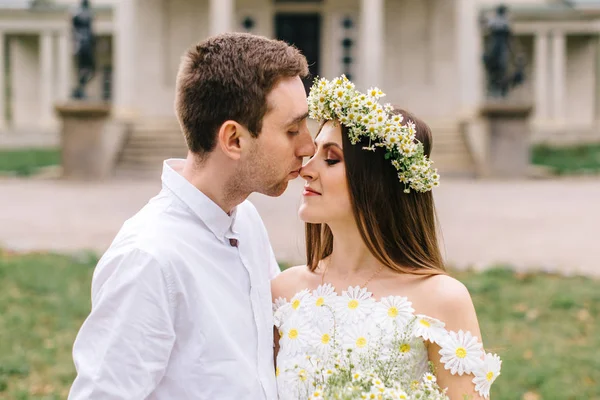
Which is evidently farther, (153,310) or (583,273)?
(583,273)

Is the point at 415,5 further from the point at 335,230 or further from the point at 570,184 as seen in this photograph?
the point at 335,230

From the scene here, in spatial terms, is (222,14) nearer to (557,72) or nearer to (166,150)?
(166,150)

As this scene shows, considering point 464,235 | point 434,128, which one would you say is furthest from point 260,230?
point 434,128

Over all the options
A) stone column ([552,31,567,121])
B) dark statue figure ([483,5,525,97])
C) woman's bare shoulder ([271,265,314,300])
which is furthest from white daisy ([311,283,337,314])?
stone column ([552,31,567,121])

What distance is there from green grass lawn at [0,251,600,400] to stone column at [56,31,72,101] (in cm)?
2575

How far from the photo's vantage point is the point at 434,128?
848 inches

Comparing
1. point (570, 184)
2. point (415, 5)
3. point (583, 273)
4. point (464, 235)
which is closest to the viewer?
point (583, 273)

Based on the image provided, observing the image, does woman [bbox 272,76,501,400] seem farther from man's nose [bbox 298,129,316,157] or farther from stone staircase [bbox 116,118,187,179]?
stone staircase [bbox 116,118,187,179]

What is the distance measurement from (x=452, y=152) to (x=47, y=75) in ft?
64.2

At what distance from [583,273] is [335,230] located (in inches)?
229

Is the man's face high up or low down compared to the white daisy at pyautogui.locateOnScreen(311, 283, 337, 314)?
up

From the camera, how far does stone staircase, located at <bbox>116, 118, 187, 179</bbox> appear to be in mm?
18969

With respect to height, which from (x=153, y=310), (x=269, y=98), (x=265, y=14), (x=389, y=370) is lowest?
(x=389, y=370)

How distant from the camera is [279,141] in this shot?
239 cm
